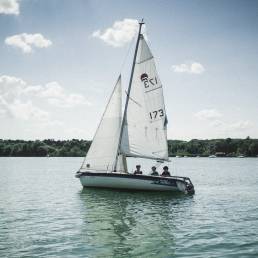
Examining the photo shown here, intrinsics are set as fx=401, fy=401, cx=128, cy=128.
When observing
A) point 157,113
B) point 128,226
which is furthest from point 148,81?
point 128,226

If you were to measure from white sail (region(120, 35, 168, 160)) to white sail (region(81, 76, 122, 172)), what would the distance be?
2.57ft

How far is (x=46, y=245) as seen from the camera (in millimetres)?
14945

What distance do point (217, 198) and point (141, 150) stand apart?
7088 millimetres

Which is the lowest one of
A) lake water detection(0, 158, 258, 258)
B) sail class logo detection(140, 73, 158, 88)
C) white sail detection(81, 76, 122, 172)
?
lake water detection(0, 158, 258, 258)

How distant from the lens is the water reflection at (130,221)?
14777mm

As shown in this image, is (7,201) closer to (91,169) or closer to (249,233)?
(91,169)

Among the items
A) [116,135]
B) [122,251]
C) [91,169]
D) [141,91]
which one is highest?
[141,91]

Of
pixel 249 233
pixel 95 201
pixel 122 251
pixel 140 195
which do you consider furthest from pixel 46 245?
pixel 140 195

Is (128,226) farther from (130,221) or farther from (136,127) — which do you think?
(136,127)

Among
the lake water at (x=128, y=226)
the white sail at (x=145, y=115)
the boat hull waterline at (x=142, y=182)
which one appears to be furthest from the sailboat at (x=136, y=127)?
the lake water at (x=128, y=226)

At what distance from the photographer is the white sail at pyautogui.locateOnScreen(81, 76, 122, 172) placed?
3250 cm

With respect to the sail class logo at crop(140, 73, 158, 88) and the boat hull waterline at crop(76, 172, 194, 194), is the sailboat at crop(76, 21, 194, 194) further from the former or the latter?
the boat hull waterline at crop(76, 172, 194, 194)

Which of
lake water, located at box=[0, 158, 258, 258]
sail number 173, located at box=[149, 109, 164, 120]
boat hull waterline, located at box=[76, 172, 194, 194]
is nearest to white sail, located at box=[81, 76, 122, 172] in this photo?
boat hull waterline, located at box=[76, 172, 194, 194]

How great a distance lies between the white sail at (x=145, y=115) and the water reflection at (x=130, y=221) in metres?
3.77
